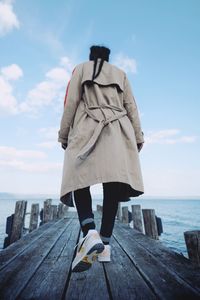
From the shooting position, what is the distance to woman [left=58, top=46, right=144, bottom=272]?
5.97 ft

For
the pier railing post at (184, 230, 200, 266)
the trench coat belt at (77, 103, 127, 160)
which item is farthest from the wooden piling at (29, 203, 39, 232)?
the pier railing post at (184, 230, 200, 266)

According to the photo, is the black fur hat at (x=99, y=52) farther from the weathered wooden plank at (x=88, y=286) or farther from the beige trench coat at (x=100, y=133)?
the weathered wooden plank at (x=88, y=286)

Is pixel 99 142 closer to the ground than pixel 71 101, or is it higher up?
closer to the ground

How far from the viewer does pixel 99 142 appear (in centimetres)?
190

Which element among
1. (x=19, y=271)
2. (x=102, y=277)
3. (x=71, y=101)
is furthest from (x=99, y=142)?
(x=19, y=271)

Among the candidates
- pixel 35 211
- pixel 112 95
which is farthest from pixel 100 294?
pixel 35 211

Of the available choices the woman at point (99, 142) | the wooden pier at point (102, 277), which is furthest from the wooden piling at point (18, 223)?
the woman at point (99, 142)

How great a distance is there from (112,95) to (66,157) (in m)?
0.72

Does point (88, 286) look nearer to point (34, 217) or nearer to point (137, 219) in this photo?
point (137, 219)

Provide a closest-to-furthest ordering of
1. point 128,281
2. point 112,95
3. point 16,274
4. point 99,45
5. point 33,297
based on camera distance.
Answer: point 33,297
point 128,281
point 16,274
point 112,95
point 99,45

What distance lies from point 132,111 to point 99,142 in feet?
1.97

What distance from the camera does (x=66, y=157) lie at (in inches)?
78.1

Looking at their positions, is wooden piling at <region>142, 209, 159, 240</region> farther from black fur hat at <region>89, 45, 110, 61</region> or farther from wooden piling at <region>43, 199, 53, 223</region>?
wooden piling at <region>43, 199, 53, 223</region>

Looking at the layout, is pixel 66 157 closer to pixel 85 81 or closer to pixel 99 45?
pixel 85 81
